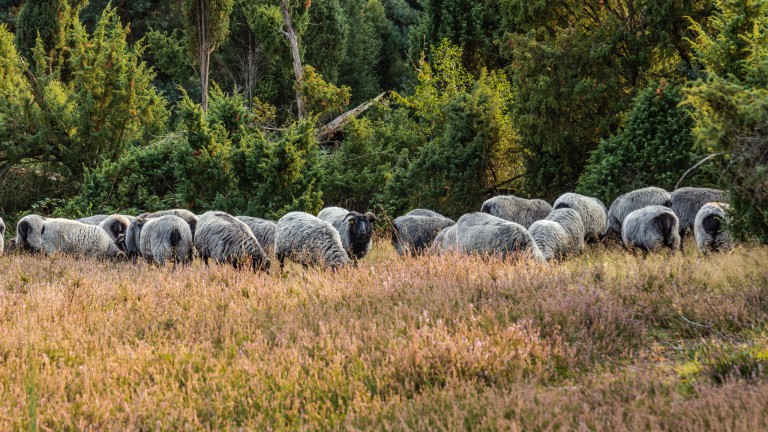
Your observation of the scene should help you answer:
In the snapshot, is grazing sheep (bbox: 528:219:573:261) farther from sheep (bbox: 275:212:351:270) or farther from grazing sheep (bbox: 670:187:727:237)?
sheep (bbox: 275:212:351:270)

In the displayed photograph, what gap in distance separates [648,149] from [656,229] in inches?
184

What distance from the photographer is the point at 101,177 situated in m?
20.8

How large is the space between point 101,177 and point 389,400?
713 inches

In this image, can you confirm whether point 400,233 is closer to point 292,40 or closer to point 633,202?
point 633,202

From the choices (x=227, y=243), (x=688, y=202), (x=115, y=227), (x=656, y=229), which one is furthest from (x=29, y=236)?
(x=688, y=202)

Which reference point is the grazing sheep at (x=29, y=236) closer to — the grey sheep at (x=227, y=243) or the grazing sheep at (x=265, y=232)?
the grey sheep at (x=227, y=243)

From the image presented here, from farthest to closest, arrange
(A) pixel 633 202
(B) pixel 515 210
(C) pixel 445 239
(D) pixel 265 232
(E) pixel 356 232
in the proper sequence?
1. (B) pixel 515 210
2. (A) pixel 633 202
3. (D) pixel 265 232
4. (C) pixel 445 239
5. (E) pixel 356 232

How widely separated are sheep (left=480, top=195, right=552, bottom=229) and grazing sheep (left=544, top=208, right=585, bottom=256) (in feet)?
6.89

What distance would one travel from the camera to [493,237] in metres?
12.0

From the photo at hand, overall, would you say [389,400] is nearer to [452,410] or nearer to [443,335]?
[452,410]

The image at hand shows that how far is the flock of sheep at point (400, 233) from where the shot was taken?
1223cm

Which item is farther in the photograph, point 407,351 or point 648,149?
point 648,149

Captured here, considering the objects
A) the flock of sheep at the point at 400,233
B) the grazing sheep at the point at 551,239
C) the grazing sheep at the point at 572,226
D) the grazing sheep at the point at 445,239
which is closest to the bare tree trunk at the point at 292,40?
the flock of sheep at the point at 400,233

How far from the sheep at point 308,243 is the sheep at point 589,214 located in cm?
638
